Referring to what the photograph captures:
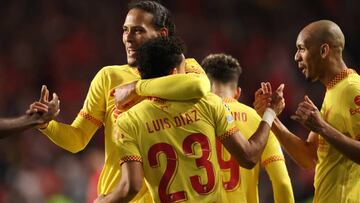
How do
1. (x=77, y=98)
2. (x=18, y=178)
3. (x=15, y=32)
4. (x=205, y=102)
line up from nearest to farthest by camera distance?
(x=205, y=102) → (x=18, y=178) → (x=77, y=98) → (x=15, y=32)

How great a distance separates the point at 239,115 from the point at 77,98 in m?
4.11

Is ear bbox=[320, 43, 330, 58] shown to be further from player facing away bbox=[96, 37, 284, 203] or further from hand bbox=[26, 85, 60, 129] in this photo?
hand bbox=[26, 85, 60, 129]

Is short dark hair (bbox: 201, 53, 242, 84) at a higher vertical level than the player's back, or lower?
higher

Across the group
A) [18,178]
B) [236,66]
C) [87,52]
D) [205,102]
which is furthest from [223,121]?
[87,52]

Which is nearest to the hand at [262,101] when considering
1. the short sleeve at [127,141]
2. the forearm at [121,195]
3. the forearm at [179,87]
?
the forearm at [179,87]

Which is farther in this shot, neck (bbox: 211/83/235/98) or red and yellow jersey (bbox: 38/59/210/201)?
neck (bbox: 211/83/235/98)

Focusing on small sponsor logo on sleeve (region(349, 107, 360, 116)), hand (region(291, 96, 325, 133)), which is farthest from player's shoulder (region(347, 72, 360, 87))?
hand (region(291, 96, 325, 133))

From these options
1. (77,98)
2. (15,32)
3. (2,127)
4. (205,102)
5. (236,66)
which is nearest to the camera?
(205,102)

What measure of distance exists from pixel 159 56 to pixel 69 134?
101cm

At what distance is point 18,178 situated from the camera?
8258mm

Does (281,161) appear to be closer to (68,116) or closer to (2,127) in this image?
(2,127)

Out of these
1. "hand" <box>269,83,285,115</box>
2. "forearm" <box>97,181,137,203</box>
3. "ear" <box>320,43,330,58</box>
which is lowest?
"forearm" <box>97,181,137,203</box>

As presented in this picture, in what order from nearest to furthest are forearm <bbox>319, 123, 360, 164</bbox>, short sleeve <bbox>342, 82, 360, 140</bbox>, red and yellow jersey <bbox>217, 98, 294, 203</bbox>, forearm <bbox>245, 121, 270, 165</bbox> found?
forearm <bbox>245, 121, 270, 165</bbox> < forearm <bbox>319, 123, 360, 164</bbox> < short sleeve <bbox>342, 82, 360, 140</bbox> < red and yellow jersey <bbox>217, 98, 294, 203</bbox>

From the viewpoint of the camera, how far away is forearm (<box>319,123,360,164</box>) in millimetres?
4523
